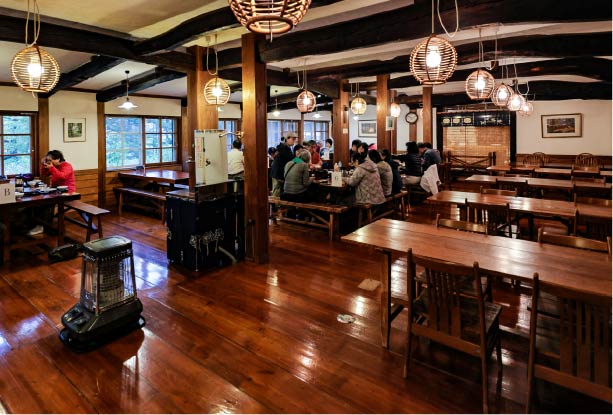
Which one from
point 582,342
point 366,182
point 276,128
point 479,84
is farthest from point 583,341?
point 276,128

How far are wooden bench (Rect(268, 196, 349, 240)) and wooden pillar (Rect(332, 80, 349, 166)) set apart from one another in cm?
312

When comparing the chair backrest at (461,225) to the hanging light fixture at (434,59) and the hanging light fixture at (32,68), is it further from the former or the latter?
the hanging light fixture at (32,68)

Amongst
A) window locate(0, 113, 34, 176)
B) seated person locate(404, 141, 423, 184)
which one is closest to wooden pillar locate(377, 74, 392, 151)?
seated person locate(404, 141, 423, 184)

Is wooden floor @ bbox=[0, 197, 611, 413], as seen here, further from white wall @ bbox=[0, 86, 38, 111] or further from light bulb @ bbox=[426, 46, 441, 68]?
white wall @ bbox=[0, 86, 38, 111]

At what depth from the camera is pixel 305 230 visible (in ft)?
20.7

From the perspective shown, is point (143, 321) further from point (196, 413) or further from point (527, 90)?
point (527, 90)

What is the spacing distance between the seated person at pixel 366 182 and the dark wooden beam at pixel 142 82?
319 centimetres

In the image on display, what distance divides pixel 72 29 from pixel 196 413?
451 cm

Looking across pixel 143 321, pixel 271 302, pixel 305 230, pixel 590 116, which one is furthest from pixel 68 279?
pixel 590 116

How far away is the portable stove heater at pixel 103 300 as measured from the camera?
286 cm

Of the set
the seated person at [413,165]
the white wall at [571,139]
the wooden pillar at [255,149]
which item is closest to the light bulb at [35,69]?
the wooden pillar at [255,149]

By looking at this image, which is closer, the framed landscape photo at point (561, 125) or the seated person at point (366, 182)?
the seated person at point (366, 182)

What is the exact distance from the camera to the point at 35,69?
3244mm

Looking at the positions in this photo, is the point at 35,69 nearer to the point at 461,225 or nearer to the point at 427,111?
the point at 461,225
